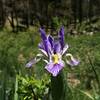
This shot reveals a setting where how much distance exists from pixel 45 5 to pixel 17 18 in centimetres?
62

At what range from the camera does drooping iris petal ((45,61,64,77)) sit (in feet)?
7.31

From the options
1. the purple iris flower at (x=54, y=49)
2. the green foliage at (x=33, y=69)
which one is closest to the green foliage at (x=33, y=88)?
the green foliage at (x=33, y=69)

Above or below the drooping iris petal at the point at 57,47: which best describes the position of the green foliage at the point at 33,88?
below

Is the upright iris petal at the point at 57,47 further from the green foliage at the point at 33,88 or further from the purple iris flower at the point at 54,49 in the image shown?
the green foliage at the point at 33,88

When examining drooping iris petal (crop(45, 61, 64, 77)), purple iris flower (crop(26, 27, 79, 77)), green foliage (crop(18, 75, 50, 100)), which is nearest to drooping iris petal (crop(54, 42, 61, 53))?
purple iris flower (crop(26, 27, 79, 77))

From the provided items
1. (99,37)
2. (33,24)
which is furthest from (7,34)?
(99,37)

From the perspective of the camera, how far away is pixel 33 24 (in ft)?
32.7

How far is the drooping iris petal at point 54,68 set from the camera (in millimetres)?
2229

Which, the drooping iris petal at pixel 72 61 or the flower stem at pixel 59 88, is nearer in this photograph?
the flower stem at pixel 59 88

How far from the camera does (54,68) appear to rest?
2.24 meters

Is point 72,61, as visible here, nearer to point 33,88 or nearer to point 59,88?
point 59,88

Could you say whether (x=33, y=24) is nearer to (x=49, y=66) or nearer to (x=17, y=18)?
(x=17, y=18)

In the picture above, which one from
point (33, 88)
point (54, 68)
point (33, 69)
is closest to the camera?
point (54, 68)

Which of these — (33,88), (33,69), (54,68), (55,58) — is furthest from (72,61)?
(33,69)
